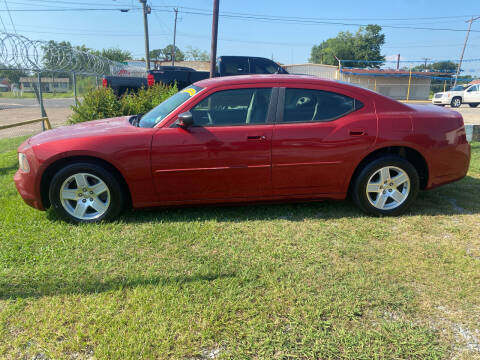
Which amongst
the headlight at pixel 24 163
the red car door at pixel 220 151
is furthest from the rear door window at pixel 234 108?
the headlight at pixel 24 163

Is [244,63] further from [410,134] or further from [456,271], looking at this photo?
[456,271]

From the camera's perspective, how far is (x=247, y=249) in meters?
3.18

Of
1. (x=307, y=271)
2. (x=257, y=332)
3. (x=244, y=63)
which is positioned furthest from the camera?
(x=244, y=63)

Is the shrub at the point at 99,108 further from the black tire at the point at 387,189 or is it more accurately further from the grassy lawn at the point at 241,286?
the black tire at the point at 387,189

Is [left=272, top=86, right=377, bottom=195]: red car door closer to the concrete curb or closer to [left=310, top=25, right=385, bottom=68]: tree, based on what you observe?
the concrete curb

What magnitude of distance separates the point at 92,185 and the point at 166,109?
45.7 inches

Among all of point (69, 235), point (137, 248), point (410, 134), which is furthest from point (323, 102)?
point (69, 235)

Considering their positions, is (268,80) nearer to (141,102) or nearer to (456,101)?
(141,102)

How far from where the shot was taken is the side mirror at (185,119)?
3.48 meters

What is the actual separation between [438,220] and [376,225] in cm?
75

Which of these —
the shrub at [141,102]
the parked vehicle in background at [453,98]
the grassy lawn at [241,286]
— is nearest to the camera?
the grassy lawn at [241,286]

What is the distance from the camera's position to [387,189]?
389 cm

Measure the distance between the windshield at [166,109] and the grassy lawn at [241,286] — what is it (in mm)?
1042

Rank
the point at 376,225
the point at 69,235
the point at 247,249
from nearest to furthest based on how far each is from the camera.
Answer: the point at 247,249, the point at 69,235, the point at 376,225
